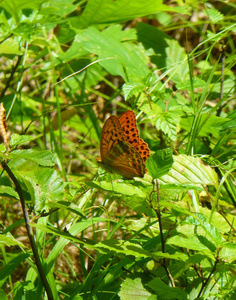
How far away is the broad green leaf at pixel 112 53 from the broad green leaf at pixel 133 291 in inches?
40.5

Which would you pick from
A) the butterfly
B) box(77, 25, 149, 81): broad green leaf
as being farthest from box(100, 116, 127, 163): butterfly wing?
box(77, 25, 149, 81): broad green leaf

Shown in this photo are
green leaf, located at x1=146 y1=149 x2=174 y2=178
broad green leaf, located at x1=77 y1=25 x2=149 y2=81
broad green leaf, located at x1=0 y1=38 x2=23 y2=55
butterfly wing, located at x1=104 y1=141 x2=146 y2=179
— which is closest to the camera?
green leaf, located at x1=146 y1=149 x2=174 y2=178

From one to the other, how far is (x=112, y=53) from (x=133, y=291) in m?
1.21

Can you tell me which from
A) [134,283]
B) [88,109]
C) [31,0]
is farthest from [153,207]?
[31,0]

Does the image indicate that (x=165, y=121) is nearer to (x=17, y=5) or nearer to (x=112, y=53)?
(x=112, y=53)

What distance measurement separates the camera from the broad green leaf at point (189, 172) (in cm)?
126

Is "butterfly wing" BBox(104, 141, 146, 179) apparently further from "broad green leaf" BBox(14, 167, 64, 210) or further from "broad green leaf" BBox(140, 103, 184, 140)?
"broad green leaf" BBox(14, 167, 64, 210)

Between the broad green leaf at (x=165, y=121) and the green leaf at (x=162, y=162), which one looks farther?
the broad green leaf at (x=165, y=121)

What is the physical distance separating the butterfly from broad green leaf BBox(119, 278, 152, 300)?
300 mm

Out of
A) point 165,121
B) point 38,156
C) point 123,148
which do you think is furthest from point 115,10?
point 38,156

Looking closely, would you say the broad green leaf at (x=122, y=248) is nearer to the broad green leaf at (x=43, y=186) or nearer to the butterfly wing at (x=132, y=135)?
the broad green leaf at (x=43, y=186)

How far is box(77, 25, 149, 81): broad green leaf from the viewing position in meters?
1.90

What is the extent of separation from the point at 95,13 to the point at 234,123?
93cm

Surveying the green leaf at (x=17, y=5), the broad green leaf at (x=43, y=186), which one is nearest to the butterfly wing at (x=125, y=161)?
the broad green leaf at (x=43, y=186)
